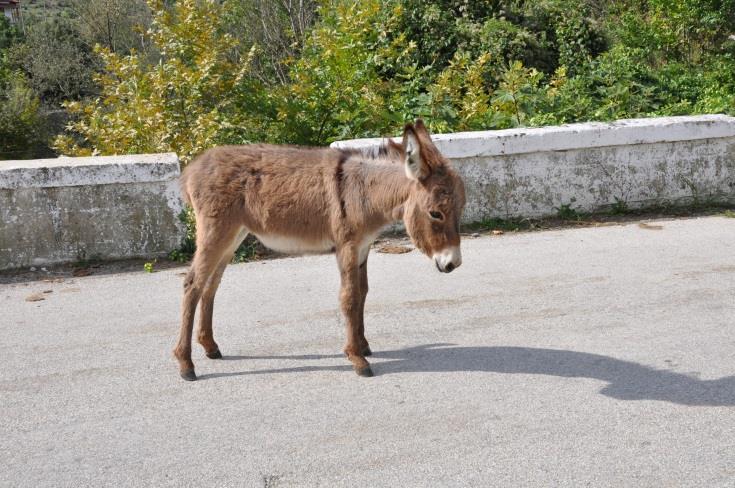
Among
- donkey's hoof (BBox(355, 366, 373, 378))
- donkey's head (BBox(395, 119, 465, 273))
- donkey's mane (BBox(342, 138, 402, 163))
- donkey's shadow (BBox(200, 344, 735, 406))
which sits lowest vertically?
donkey's shadow (BBox(200, 344, 735, 406))

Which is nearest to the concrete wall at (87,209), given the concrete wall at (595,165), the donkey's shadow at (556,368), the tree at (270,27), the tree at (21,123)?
the concrete wall at (595,165)

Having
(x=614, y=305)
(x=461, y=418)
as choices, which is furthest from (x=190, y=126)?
(x=461, y=418)

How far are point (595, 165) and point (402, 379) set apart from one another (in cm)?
461

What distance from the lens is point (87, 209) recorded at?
7.83 metres

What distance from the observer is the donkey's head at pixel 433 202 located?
5.14 metres

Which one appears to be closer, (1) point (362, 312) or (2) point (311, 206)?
(2) point (311, 206)

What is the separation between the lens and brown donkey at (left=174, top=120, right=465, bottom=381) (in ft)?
17.5

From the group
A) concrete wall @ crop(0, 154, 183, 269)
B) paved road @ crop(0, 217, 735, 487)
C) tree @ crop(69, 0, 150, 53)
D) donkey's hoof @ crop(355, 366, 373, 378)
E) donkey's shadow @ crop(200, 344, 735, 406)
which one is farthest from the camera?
tree @ crop(69, 0, 150, 53)

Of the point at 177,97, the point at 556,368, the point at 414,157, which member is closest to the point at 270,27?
the point at 177,97

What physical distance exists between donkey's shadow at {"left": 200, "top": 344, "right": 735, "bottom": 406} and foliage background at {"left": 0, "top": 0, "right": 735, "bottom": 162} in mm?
4022

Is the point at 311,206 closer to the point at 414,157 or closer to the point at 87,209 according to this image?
the point at 414,157

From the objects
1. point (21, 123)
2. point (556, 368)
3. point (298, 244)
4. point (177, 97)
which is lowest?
point (556, 368)

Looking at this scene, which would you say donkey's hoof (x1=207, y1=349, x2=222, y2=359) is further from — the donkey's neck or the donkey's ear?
the donkey's ear

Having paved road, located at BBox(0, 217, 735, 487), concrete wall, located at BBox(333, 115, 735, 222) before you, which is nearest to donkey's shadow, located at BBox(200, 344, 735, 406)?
paved road, located at BBox(0, 217, 735, 487)
